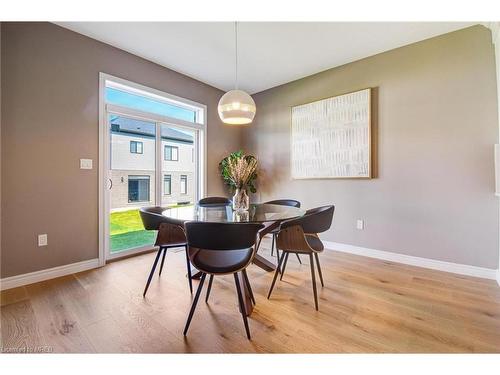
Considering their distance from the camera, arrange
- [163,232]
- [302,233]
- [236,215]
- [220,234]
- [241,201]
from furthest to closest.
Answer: [241,201], [163,232], [236,215], [302,233], [220,234]

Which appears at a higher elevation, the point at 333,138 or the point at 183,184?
the point at 333,138

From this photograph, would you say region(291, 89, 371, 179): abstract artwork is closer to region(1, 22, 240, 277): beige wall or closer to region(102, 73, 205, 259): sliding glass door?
region(102, 73, 205, 259): sliding glass door

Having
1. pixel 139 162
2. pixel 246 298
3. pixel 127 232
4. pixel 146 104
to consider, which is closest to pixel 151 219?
pixel 246 298

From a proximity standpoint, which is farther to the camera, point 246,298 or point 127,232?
point 127,232

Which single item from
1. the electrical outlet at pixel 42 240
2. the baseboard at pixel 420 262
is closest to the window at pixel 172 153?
the electrical outlet at pixel 42 240

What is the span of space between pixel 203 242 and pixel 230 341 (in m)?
0.66

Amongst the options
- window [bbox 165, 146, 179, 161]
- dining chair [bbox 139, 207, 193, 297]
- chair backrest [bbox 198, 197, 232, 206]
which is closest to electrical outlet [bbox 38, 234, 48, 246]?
dining chair [bbox 139, 207, 193, 297]

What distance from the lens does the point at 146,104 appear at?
324cm

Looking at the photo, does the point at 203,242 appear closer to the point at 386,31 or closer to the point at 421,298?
the point at 421,298

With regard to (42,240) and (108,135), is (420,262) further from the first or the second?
(42,240)

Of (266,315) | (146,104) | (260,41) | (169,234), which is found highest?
(260,41)

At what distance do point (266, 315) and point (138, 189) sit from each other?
2.47 m

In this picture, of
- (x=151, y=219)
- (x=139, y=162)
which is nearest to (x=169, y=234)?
(x=151, y=219)

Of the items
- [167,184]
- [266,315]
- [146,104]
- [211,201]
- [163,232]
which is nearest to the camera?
[266,315]
